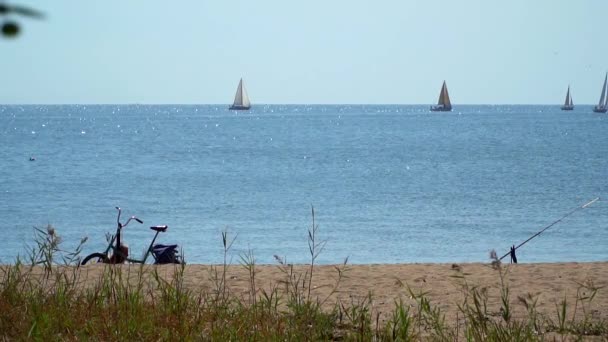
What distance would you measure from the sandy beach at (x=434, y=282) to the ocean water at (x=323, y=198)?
126cm

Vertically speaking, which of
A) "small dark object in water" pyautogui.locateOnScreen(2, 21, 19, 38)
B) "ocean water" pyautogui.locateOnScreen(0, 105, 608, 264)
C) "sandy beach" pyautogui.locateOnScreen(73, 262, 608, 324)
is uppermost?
"small dark object in water" pyautogui.locateOnScreen(2, 21, 19, 38)

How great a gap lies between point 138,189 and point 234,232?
53.1ft

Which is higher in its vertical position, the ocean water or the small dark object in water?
the small dark object in water

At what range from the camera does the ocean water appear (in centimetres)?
2228

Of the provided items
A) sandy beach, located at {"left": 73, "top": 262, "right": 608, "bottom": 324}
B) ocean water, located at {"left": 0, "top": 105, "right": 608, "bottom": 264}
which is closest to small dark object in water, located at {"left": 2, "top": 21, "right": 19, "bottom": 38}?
sandy beach, located at {"left": 73, "top": 262, "right": 608, "bottom": 324}

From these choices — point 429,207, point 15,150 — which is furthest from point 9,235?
point 15,150

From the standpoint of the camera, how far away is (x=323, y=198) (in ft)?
120

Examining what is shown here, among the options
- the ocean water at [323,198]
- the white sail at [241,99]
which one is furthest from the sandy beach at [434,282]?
the white sail at [241,99]

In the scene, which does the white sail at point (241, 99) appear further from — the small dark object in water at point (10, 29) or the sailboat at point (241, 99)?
the small dark object in water at point (10, 29)

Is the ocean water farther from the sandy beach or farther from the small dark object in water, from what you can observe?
the small dark object in water

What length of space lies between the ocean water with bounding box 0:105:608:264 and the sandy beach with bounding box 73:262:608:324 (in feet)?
4.14

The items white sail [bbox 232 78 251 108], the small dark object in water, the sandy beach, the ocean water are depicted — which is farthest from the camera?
white sail [bbox 232 78 251 108]

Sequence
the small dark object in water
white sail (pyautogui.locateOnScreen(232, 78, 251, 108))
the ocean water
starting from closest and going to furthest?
the small dark object in water < the ocean water < white sail (pyautogui.locateOnScreen(232, 78, 251, 108))

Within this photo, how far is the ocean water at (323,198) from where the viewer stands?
73.1 feet
